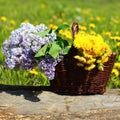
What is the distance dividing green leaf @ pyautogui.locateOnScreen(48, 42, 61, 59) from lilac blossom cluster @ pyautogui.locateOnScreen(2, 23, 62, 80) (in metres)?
0.04

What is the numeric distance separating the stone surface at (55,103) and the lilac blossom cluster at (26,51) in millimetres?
224

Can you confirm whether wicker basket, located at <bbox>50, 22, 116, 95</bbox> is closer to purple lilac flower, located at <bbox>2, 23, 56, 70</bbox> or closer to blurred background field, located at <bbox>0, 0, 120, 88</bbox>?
purple lilac flower, located at <bbox>2, 23, 56, 70</bbox>

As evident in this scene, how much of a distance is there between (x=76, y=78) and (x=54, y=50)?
1.03 feet

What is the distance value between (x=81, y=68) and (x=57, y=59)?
0.70 ft

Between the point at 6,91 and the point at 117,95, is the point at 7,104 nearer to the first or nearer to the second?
the point at 6,91

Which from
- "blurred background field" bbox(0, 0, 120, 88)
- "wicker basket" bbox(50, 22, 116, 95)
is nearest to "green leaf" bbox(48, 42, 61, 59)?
"wicker basket" bbox(50, 22, 116, 95)

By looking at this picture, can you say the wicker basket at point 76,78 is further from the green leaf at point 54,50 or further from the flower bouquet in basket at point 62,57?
the green leaf at point 54,50

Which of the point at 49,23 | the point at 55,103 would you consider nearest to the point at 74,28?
the point at 55,103

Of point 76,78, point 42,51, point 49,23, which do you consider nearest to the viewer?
point 42,51

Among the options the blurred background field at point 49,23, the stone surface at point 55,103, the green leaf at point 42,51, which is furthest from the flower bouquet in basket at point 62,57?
the blurred background field at point 49,23

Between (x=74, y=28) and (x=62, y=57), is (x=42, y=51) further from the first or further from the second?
(x=74, y=28)

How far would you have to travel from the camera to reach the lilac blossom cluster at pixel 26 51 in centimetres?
394

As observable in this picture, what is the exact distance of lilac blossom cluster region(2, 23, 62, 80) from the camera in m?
3.94

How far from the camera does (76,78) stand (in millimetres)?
4121
